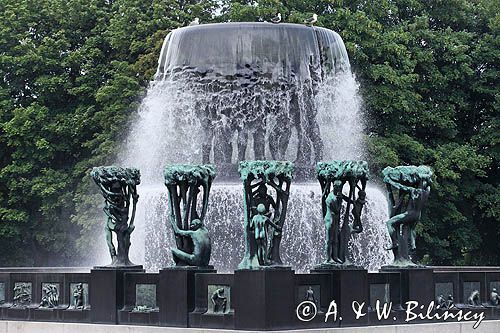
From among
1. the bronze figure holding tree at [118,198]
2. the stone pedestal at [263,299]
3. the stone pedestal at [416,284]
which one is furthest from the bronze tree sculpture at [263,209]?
the bronze figure holding tree at [118,198]

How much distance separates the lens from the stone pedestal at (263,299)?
17.9 meters

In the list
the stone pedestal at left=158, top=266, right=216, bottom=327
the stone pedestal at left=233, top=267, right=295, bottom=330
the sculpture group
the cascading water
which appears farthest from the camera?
the cascading water

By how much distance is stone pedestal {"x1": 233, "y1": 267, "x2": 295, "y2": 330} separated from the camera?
705 inches

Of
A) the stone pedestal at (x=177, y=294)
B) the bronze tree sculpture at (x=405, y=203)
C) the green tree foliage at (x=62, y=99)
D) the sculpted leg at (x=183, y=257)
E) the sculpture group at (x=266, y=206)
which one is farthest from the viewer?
the green tree foliage at (x=62, y=99)

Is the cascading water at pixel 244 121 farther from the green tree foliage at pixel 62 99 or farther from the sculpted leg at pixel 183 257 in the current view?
the green tree foliage at pixel 62 99

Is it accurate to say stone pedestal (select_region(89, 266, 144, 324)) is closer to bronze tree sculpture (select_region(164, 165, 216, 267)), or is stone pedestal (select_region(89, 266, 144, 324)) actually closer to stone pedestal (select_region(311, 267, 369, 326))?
bronze tree sculpture (select_region(164, 165, 216, 267))

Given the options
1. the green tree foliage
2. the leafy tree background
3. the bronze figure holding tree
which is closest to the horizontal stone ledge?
the bronze figure holding tree

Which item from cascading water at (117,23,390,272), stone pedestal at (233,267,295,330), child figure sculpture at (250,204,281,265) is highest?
cascading water at (117,23,390,272)

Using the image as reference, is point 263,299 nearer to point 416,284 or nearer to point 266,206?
point 266,206

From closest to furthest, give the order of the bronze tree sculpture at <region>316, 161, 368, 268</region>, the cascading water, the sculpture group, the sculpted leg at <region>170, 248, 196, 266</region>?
the sculpture group → the sculpted leg at <region>170, 248, 196, 266</region> → the bronze tree sculpture at <region>316, 161, 368, 268</region> → the cascading water

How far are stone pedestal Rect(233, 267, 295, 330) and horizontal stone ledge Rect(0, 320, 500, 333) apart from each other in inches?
9.9

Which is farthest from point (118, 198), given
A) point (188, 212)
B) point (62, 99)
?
point (62, 99)

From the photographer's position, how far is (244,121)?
2525 centimetres

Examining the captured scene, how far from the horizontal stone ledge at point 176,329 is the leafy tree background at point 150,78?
17155mm
